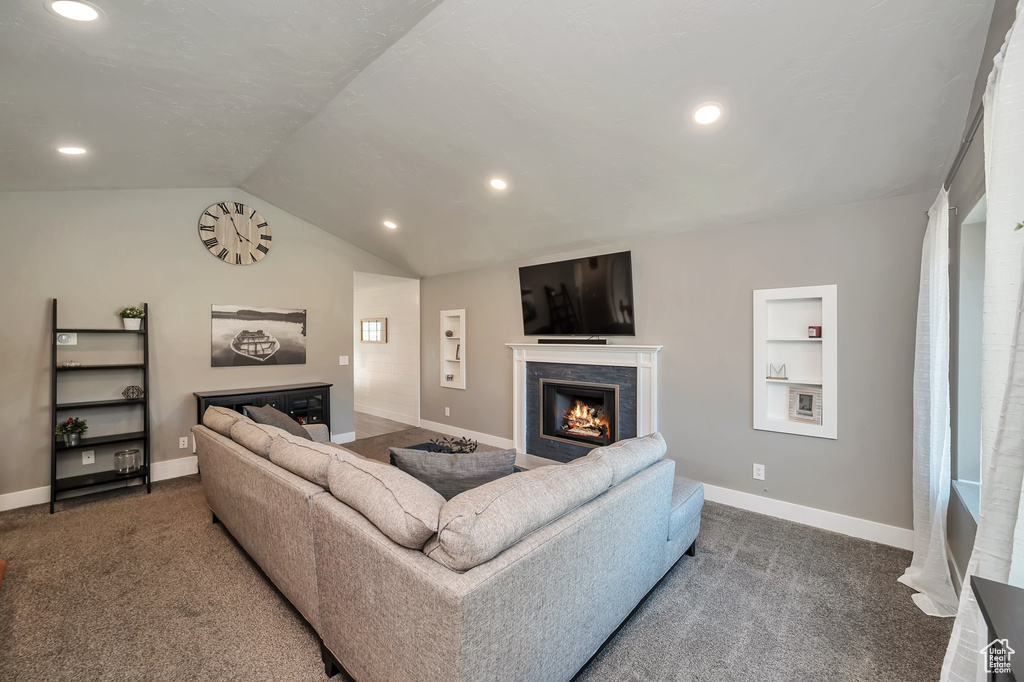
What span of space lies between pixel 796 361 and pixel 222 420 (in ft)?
13.5

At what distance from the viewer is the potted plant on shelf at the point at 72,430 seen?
11.5ft

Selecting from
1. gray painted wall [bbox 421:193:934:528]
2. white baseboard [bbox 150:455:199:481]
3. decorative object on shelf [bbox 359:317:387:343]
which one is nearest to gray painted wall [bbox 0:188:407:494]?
white baseboard [bbox 150:455:199:481]

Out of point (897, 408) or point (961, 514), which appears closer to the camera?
point (961, 514)

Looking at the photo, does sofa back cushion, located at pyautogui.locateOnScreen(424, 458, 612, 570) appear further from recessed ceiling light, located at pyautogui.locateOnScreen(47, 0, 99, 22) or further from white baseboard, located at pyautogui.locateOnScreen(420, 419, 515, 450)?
white baseboard, located at pyautogui.locateOnScreen(420, 419, 515, 450)

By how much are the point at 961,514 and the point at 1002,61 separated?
2147 mm

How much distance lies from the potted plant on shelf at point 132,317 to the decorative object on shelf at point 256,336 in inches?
24.0

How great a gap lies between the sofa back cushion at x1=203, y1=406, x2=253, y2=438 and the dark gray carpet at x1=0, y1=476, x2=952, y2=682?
2.40ft

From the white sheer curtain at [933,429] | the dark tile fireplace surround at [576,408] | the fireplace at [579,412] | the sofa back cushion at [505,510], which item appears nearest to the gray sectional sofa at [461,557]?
the sofa back cushion at [505,510]

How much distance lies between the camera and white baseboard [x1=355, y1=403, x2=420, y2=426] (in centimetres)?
640

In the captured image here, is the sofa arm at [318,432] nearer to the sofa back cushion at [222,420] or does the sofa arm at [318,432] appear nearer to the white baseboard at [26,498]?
the sofa back cushion at [222,420]

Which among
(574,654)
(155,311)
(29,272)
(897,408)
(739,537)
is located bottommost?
(739,537)

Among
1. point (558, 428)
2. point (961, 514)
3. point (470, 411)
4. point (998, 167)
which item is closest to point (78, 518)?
point (470, 411)

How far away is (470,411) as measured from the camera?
5570 mm

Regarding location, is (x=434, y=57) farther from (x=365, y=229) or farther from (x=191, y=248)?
(x=191, y=248)
